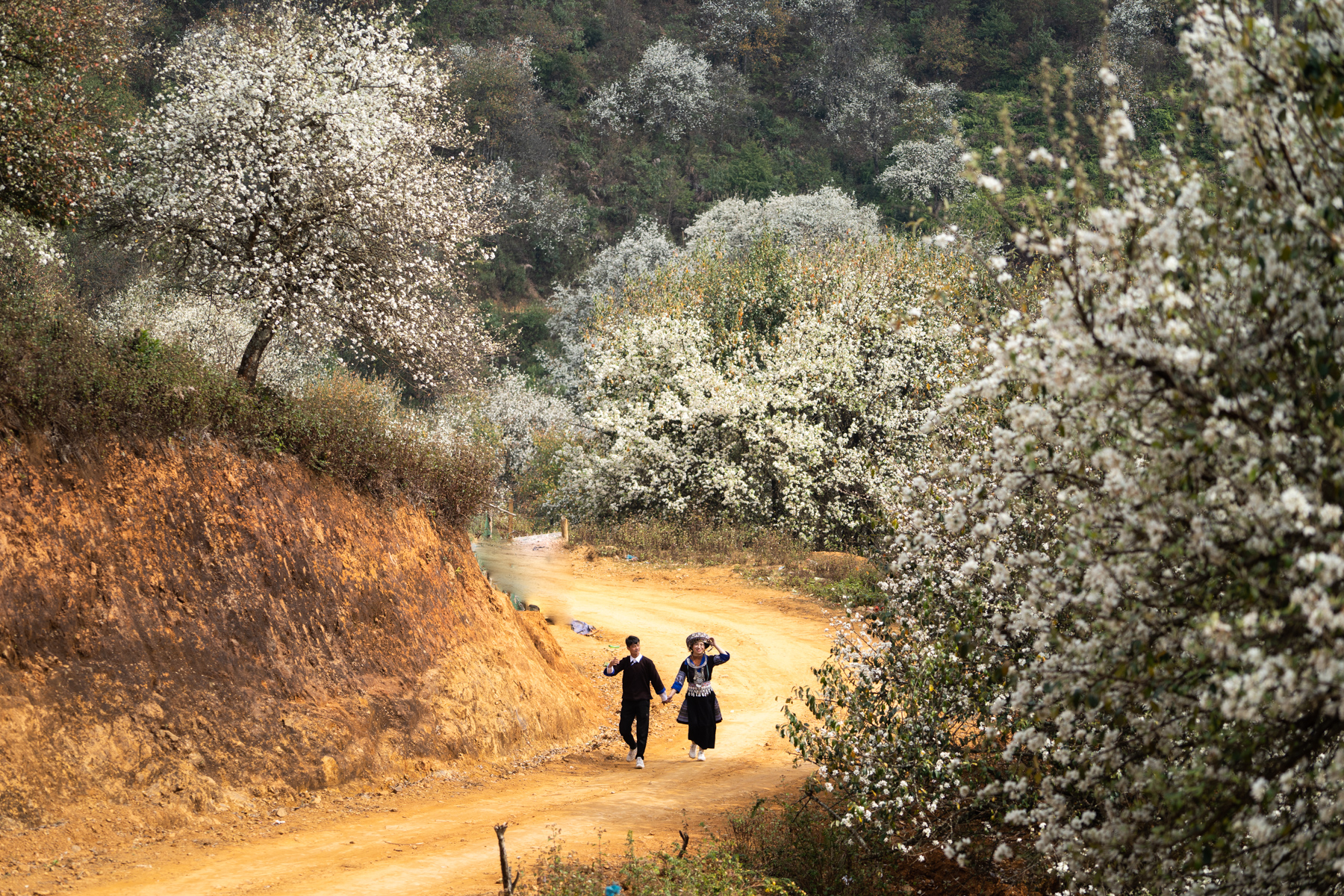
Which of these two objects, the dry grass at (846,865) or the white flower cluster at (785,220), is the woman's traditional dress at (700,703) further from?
the white flower cluster at (785,220)

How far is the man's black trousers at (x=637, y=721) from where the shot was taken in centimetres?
1300

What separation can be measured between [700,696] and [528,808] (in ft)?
10.2

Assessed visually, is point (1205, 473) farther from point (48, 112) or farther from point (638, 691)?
point (48, 112)

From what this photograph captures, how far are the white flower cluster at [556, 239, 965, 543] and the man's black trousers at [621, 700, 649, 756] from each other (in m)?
12.2

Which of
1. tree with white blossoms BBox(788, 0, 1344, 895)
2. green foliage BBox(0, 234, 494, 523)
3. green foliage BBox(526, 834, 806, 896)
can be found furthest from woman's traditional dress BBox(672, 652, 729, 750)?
tree with white blossoms BBox(788, 0, 1344, 895)

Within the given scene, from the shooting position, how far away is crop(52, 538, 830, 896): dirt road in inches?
328

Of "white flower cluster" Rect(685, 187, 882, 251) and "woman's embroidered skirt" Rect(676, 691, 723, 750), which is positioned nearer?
"woman's embroidered skirt" Rect(676, 691, 723, 750)

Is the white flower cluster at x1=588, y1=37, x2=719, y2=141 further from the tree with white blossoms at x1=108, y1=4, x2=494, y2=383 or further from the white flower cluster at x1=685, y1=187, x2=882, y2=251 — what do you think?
the tree with white blossoms at x1=108, y1=4, x2=494, y2=383

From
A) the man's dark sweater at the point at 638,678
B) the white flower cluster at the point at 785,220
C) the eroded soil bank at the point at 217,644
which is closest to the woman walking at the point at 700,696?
the man's dark sweater at the point at 638,678

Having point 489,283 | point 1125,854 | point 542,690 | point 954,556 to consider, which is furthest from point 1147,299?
point 489,283

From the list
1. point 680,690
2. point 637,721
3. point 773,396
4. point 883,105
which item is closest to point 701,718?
point 680,690

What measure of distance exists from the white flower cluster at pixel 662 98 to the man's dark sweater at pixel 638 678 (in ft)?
182

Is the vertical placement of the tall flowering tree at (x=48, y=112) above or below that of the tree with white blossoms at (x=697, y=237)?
below

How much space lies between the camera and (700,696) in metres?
13.2
